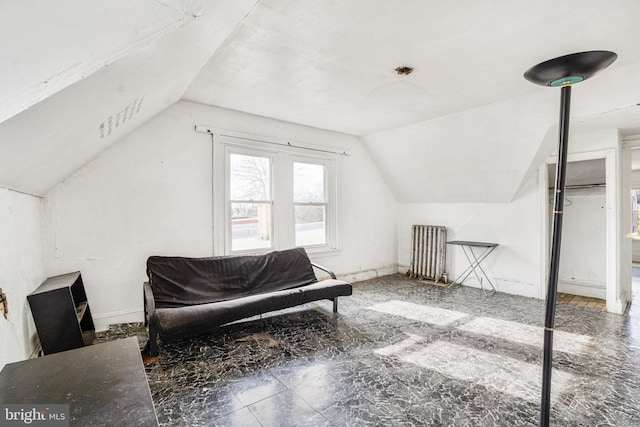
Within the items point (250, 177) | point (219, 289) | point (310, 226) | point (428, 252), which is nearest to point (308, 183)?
point (310, 226)

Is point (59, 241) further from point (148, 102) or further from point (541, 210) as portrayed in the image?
point (541, 210)

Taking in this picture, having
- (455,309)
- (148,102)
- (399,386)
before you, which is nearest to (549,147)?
(455,309)

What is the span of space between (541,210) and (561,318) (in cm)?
143

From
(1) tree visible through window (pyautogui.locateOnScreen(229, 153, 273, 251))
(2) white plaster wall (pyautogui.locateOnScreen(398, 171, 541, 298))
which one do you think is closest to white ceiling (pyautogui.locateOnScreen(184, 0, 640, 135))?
(1) tree visible through window (pyautogui.locateOnScreen(229, 153, 273, 251))

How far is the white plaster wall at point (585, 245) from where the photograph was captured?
4.39 meters

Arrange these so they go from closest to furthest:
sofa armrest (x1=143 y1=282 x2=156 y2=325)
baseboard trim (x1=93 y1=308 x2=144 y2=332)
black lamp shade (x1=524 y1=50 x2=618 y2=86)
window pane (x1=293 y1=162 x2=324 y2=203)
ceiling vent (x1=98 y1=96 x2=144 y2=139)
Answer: black lamp shade (x1=524 y1=50 x2=618 y2=86) → ceiling vent (x1=98 y1=96 x2=144 y2=139) → sofa armrest (x1=143 y1=282 x2=156 y2=325) → baseboard trim (x1=93 y1=308 x2=144 y2=332) → window pane (x1=293 y1=162 x2=324 y2=203)

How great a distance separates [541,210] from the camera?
4.25 m

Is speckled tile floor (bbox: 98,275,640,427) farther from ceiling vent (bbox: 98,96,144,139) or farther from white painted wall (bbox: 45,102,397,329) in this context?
ceiling vent (bbox: 98,96,144,139)

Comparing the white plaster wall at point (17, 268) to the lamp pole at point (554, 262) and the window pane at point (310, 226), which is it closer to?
the lamp pole at point (554, 262)

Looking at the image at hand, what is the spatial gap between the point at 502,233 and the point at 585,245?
1.14 meters

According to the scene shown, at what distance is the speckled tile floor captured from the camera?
187 cm

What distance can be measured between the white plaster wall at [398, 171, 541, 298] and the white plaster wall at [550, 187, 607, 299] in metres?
0.65

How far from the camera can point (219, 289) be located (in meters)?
3.34

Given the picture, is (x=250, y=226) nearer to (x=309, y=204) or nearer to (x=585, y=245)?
(x=309, y=204)
